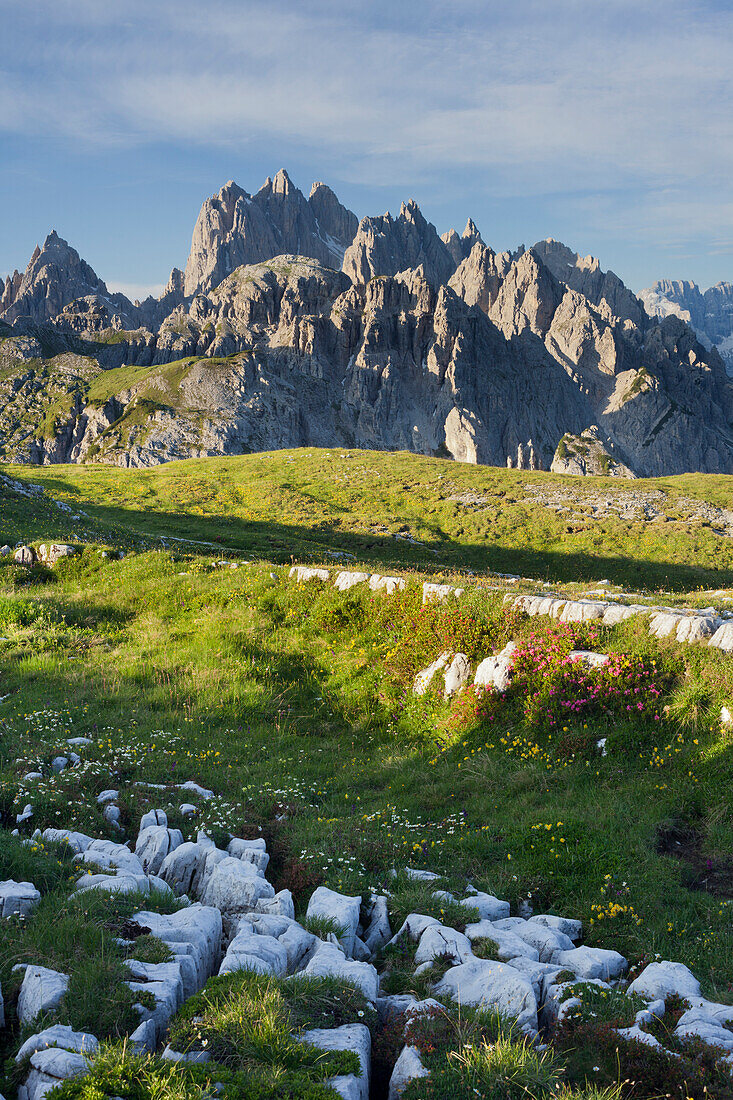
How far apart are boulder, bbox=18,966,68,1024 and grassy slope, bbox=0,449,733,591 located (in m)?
24.5

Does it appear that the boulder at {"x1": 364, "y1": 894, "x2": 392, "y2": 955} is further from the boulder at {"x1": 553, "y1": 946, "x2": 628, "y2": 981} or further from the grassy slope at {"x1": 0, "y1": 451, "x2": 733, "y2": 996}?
the boulder at {"x1": 553, "y1": 946, "x2": 628, "y2": 981}

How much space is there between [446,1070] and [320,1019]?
111 centimetres

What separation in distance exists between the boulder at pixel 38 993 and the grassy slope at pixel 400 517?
24533 mm

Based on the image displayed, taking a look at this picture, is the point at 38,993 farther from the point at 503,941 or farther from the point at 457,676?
the point at 457,676

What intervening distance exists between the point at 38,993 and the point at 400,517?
1778 inches

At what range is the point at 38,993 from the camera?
16.1ft

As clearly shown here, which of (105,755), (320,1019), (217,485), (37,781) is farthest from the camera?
(217,485)

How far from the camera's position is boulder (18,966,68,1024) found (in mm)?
4824

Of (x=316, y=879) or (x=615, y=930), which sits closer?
(x=615, y=930)

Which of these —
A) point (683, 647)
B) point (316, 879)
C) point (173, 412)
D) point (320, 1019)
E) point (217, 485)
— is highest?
point (173, 412)

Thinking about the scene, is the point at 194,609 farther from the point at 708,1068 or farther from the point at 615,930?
the point at 708,1068

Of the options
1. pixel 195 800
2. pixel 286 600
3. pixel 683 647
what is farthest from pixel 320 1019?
pixel 286 600

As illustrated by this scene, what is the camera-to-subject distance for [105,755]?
10.7 m

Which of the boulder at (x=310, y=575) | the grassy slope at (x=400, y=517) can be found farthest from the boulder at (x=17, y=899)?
the grassy slope at (x=400, y=517)
